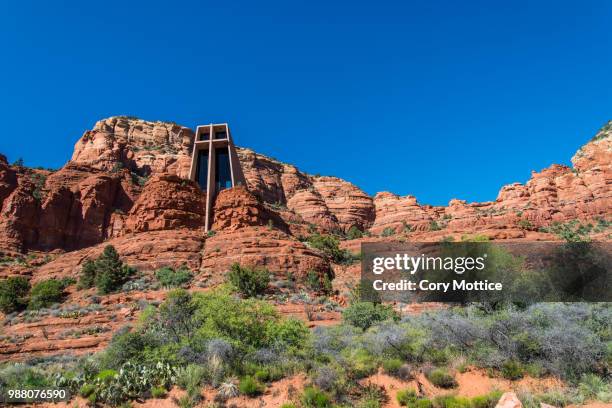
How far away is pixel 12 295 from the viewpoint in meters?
29.4

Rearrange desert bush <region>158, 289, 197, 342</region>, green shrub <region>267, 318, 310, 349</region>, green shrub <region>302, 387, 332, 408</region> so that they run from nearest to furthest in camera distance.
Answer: green shrub <region>302, 387, 332, 408</region>, green shrub <region>267, 318, 310, 349</region>, desert bush <region>158, 289, 197, 342</region>

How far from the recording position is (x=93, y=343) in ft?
68.8

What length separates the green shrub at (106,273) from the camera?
2938 centimetres

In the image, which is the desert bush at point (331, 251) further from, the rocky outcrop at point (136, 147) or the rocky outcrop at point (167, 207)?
the rocky outcrop at point (136, 147)

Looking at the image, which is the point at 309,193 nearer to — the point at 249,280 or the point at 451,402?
the point at 249,280

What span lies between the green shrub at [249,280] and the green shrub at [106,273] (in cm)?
833

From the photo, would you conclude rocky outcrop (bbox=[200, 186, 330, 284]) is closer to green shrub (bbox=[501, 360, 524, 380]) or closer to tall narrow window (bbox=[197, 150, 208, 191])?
tall narrow window (bbox=[197, 150, 208, 191])

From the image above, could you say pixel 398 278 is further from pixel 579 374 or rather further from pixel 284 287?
pixel 579 374

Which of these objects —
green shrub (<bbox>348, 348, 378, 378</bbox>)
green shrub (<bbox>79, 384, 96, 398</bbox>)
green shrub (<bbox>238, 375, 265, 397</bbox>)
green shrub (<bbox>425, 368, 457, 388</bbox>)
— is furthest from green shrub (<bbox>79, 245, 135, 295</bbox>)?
→ green shrub (<bbox>425, 368, 457, 388</bbox>)

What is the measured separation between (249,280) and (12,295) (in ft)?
55.7

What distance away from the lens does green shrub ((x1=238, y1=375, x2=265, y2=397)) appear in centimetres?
1309

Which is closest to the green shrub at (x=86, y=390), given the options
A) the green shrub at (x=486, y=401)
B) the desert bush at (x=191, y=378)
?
A: the desert bush at (x=191, y=378)

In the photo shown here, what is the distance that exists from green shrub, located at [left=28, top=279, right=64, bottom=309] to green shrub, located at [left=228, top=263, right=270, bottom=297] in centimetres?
1238

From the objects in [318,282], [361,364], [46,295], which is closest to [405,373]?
[361,364]
